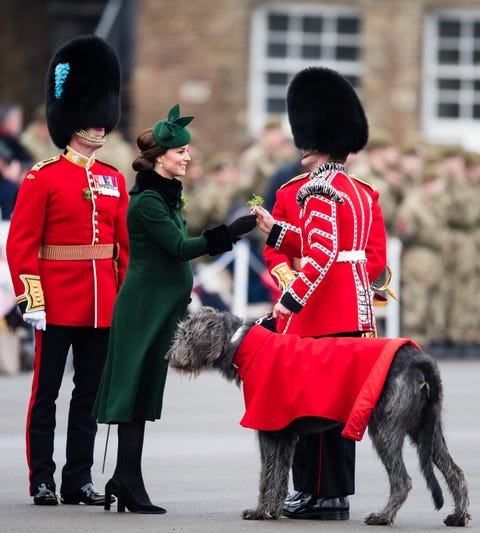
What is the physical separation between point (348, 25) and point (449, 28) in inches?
56.6

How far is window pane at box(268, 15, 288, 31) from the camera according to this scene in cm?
2516

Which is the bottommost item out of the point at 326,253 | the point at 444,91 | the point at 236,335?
the point at 236,335

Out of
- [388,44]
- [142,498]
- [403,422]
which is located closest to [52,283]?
[142,498]

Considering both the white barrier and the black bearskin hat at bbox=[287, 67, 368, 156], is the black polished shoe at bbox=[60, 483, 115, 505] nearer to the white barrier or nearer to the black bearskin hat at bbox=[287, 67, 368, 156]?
the black bearskin hat at bbox=[287, 67, 368, 156]

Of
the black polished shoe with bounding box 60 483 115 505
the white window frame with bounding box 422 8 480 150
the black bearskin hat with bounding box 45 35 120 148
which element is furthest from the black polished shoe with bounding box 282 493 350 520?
the white window frame with bounding box 422 8 480 150

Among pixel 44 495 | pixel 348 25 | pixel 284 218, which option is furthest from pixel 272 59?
pixel 44 495

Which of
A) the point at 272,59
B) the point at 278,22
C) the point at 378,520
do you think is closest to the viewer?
the point at 378,520

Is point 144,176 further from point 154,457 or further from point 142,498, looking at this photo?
point 154,457

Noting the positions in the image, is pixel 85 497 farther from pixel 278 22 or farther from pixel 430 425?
pixel 278 22

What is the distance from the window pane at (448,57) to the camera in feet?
83.7

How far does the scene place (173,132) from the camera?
8664 mm

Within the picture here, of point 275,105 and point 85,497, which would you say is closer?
point 85,497

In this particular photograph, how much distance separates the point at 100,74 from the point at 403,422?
2.56 m

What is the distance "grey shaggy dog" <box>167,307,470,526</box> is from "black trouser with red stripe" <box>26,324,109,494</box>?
→ 707 millimetres
